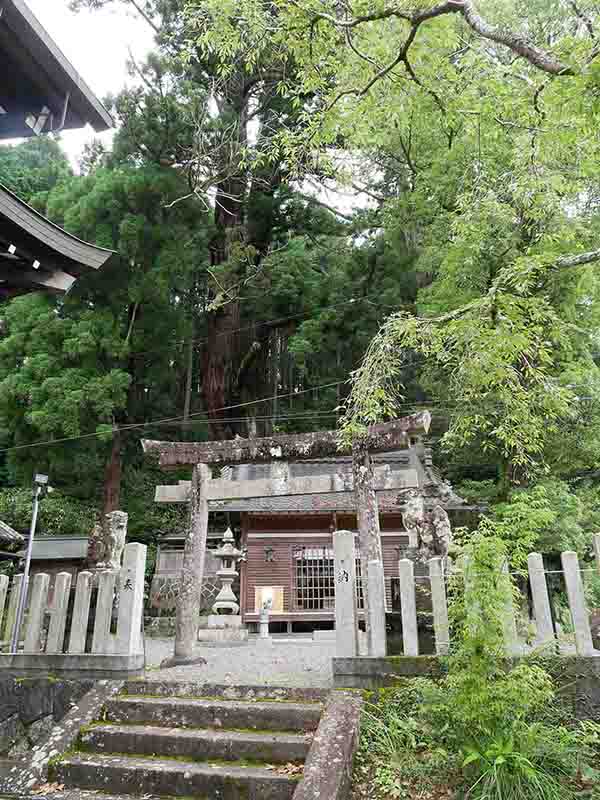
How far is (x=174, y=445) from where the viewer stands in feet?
25.5

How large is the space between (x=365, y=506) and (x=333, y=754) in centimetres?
372

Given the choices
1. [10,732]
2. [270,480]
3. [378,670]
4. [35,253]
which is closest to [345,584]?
[378,670]

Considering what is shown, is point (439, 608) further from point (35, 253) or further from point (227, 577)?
point (227, 577)

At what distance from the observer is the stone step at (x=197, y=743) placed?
3918 mm

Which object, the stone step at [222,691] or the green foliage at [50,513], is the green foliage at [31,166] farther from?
the stone step at [222,691]

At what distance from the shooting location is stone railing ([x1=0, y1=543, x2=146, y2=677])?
5.25 metres

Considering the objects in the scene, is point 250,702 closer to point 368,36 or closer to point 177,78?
point 368,36

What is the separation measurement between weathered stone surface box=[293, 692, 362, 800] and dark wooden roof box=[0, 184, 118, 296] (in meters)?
4.92

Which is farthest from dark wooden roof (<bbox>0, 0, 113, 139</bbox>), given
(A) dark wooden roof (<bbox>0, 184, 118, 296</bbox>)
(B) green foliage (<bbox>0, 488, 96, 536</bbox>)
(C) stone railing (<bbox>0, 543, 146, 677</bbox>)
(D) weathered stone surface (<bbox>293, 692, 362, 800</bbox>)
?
(B) green foliage (<bbox>0, 488, 96, 536</bbox>)

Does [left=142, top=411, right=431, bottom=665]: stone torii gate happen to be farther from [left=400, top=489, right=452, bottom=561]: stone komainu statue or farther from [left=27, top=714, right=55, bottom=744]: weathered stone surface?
[left=27, top=714, right=55, bottom=744]: weathered stone surface

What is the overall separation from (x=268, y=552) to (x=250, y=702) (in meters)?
11.7

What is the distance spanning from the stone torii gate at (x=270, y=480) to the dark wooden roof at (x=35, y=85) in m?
4.11

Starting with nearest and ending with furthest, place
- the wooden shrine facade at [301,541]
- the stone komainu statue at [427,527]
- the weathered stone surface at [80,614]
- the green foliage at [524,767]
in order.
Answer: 1. the green foliage at [524,767]
2. the weathered stone surface at [80,614]
3. the stone komainu statue at [427,527]
4. the wooden shrine facade at [301,541]

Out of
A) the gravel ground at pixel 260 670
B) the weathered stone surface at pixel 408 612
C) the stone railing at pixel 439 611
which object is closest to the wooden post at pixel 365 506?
the gravel ground at pixel 260 670
